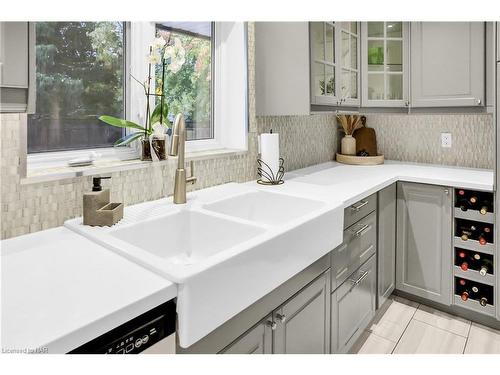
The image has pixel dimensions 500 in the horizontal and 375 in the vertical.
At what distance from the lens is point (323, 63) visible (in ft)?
7.25

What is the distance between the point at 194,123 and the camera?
6.95 feet

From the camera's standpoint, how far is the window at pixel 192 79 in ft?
6.39

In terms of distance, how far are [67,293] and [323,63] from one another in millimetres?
1905

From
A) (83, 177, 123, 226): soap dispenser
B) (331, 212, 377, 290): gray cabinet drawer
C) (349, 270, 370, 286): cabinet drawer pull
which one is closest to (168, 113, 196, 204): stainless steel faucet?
(83, 177, 123, 226): soap dispenser

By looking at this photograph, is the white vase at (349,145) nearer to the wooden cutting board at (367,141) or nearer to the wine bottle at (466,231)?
the wooden cutting board at (367,141)

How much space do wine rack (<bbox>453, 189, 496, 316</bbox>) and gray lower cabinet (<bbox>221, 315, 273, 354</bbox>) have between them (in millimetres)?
1628

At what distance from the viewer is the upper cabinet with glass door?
2666 millimetres

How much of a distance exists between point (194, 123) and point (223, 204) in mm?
654

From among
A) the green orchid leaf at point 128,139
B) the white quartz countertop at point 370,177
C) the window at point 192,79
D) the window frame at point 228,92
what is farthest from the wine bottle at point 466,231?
the green orchid leaf at point 128,139

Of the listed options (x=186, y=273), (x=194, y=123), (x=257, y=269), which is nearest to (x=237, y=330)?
(x=257, y=269)

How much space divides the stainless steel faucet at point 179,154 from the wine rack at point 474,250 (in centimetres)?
169

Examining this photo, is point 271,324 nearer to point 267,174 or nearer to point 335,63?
point 267,174

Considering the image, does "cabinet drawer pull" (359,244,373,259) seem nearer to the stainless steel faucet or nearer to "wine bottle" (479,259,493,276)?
"wine bottle" (479,259,493,276)
